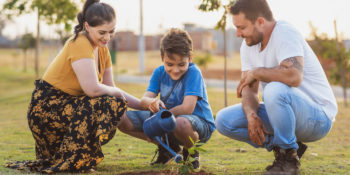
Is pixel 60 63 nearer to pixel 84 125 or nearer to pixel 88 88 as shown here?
pixel 88 88

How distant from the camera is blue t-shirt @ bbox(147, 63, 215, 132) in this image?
3.55m

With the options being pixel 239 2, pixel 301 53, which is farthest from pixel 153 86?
pixel 301 53

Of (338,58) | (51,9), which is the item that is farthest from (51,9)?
(338,58)

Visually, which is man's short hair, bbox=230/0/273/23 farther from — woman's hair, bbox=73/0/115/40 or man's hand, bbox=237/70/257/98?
woman's hair, bbox=73/0/115/40

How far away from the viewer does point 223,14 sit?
7660mm

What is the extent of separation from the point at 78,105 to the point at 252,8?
1.55m

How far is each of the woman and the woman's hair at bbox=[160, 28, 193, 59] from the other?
0.46 meters

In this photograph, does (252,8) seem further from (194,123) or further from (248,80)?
(194,123)

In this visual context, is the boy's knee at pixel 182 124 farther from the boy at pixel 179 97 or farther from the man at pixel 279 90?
the man at pixel 279 90

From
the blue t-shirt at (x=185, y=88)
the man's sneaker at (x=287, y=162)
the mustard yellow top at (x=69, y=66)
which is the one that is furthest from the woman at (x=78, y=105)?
the man's sneaker at (x=287, y=162)

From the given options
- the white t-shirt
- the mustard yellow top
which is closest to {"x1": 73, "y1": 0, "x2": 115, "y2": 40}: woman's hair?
the mustard yellow top

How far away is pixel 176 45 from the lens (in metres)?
3.46

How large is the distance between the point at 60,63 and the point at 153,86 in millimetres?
824

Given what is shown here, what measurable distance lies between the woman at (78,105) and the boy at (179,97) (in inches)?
9.0
